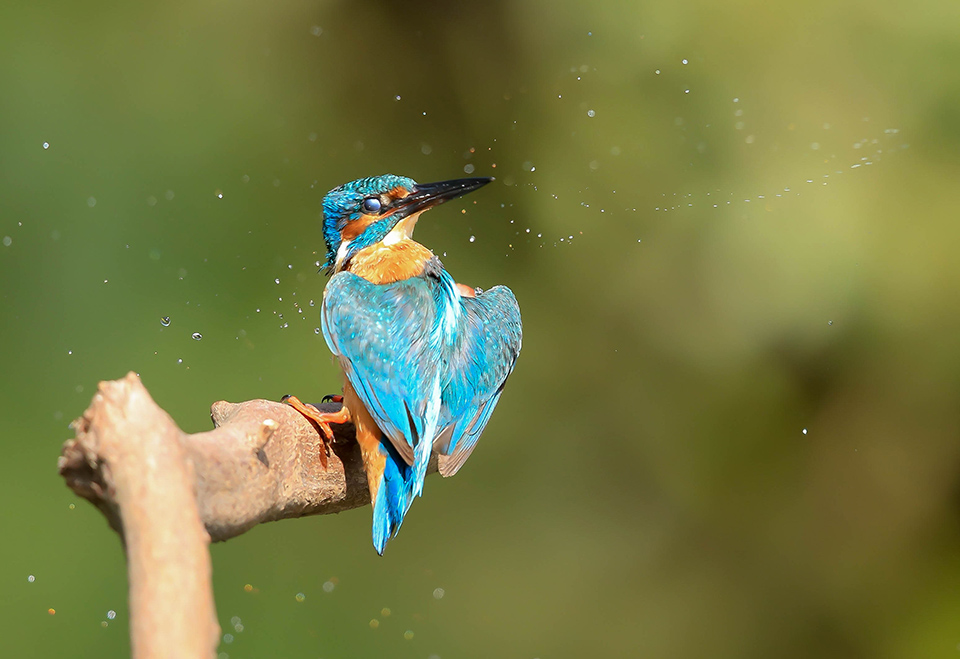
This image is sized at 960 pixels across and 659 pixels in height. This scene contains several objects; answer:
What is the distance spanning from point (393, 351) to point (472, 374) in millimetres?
170

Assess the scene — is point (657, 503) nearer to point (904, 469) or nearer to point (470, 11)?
point (904, 469)

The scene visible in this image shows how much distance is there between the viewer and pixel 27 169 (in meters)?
3.32

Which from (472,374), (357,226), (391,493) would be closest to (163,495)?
(391,493)

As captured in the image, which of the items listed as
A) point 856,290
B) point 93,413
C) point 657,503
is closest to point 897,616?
point 657,503

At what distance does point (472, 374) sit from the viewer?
173 cm

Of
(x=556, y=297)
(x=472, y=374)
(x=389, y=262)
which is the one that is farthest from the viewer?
(x=556, y=297)

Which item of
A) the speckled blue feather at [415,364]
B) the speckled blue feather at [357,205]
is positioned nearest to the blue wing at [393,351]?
the speckled blue feather at [415,364]

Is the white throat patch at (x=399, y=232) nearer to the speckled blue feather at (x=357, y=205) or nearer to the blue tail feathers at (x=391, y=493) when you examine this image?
the speckled blue feather at (x=357, y=205)

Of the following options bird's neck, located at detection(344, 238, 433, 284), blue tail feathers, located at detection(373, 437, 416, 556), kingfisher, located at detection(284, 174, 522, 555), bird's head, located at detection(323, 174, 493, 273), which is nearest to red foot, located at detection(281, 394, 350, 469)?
kingfisher, located at detection(284, 174, 522, 555)

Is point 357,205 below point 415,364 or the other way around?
the other way around

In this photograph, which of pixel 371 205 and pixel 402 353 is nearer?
pixel 402 353

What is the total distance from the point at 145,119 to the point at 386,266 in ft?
6.81

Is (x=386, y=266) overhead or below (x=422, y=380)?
overhead

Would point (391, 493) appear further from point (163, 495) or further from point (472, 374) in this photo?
point (163, 495)
